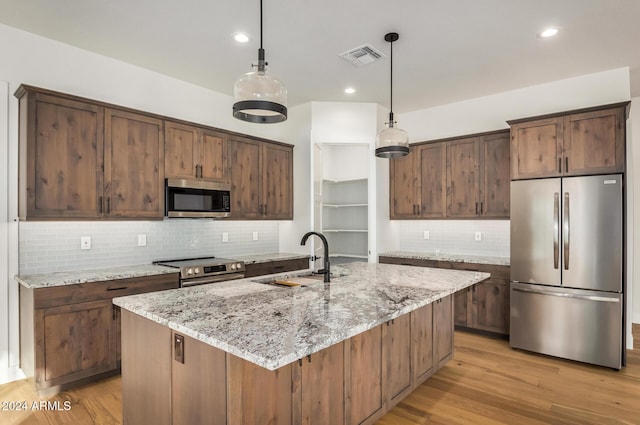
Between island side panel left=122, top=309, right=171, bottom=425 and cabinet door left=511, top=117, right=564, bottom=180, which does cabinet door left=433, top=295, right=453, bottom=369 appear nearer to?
cabinet door left=511, top=117, right=564, bottom=180

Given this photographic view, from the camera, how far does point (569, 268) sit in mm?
3537

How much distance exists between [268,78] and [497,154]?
11.2ft

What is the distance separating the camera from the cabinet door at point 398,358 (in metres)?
2.43

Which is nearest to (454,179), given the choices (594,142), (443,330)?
(594,142)

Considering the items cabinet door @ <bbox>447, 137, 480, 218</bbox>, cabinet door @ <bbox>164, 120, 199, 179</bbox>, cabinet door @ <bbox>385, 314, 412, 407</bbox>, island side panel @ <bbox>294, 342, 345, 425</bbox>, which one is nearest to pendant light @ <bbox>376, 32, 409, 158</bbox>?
cabinet door @ <bbox>385, 314, 412, 407</bbox>

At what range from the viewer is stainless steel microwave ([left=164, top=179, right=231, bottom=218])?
12.2ft

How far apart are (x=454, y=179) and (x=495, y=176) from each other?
502 mm

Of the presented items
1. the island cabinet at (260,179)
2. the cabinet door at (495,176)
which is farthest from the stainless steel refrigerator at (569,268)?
the island cabinet at (260,179)

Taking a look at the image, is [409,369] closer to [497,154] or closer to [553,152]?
[553,152]

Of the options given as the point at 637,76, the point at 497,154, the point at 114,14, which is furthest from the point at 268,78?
the point at 637,76

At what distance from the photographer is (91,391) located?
115 inches

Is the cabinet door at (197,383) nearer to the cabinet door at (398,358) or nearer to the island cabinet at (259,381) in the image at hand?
the island cabinet at (259,381)

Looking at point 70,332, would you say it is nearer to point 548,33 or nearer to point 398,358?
point 398,358

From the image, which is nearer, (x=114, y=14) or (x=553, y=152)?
(x=114, y=14)
